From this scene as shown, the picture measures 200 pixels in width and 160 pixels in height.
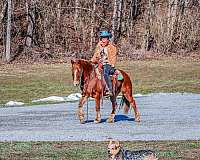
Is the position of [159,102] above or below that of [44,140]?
below

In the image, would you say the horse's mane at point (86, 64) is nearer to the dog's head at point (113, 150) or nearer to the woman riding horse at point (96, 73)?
the woman riding horse at point (96, 73)

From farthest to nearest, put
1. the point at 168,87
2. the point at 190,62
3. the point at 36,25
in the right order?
1. the point at 36,25
2. the point at 190,62
3. the point at 168,87

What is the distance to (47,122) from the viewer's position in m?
18.5

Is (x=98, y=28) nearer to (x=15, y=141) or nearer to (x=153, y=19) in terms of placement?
(x=153, y=19)

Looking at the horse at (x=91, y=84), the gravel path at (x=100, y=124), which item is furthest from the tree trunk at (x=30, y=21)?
the horse at (x=91, y=84)

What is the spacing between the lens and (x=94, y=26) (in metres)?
57.0

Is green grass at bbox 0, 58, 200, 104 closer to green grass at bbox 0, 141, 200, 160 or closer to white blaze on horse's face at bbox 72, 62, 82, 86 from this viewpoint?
white blaze on horse's face at bbox 72, 62, 82, 86

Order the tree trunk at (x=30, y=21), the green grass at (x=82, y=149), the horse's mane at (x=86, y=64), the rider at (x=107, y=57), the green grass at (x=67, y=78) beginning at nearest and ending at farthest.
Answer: the green grass at (x=82, y=149) < the horse's mane at (x=86, y=64) < the rider at (x=107, y=57) < the green grass at (x=67, y=78) < the tree trunk at (x=30, y=21)

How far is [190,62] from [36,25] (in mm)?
13882

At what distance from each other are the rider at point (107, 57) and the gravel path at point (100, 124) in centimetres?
140

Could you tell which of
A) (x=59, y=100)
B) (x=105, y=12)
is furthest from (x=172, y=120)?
(x=105, y=12)

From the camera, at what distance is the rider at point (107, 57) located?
17.7 metres

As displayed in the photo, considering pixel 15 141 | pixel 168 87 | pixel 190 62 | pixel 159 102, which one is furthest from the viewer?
pixel 190 62

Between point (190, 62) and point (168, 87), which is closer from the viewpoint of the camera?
point (168, 87)
